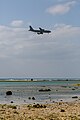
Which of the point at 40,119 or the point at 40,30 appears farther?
the point at 40,30

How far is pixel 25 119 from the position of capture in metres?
33.3

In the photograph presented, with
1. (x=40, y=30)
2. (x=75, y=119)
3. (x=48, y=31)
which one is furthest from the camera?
(x=48, y=31)

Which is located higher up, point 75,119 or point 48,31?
point 48,31

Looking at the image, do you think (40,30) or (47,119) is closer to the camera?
(47,119)

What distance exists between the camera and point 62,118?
33.5 m

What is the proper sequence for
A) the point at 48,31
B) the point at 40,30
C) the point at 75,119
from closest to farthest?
1. the point at 75,119
2. the point at 40,30
3. the point at 48,31

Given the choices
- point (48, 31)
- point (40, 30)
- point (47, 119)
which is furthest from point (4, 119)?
point (48, 31)

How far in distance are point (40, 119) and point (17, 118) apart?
241cm

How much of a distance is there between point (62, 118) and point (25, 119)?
11.8 ft

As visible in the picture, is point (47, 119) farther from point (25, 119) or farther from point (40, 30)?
point (40, 30)

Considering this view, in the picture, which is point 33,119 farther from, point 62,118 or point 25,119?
point 62,118

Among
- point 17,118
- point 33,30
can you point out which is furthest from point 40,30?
point 17,118

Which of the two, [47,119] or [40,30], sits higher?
[40,30]

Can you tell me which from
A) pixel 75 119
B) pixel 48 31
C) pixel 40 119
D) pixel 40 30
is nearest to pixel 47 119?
pixel 40 119
